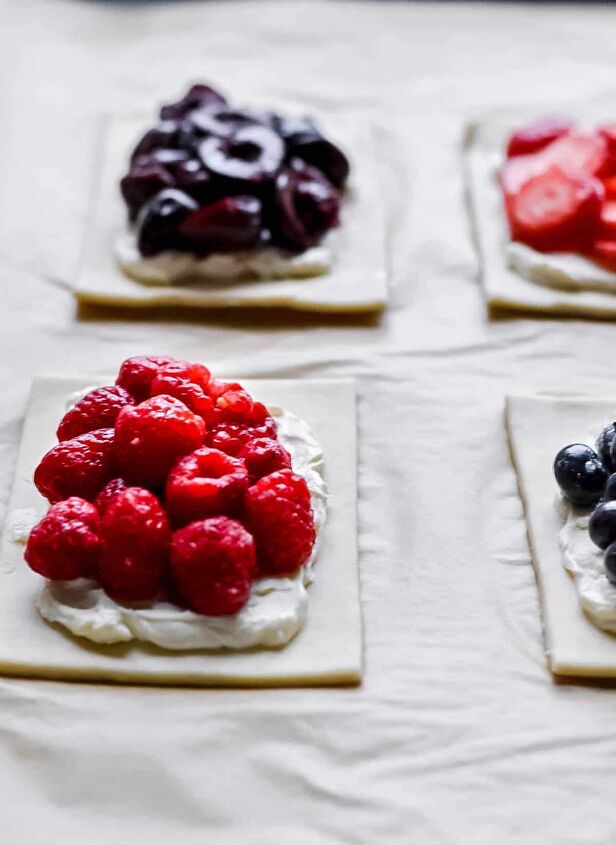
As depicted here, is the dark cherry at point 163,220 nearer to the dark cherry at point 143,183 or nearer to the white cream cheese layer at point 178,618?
the dark cherry at point 143,183

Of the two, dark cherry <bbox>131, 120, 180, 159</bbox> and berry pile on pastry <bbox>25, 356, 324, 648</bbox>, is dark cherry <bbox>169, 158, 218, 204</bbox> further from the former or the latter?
berry pile on pastry <bbox>25, 356, 324, 648</bbox>

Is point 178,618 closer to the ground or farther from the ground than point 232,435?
closer to the ground

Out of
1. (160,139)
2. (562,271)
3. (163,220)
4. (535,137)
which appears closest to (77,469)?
(163,220)

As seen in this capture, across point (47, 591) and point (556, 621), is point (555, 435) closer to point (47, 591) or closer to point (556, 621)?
point (556, 621)

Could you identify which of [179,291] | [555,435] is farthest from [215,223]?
[555,435]

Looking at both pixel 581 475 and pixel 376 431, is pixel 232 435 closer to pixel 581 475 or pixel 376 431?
pixel 376 431

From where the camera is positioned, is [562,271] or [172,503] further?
[562,271]

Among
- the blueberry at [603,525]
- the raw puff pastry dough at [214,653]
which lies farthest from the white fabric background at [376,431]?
the blueberry at [603,525]
